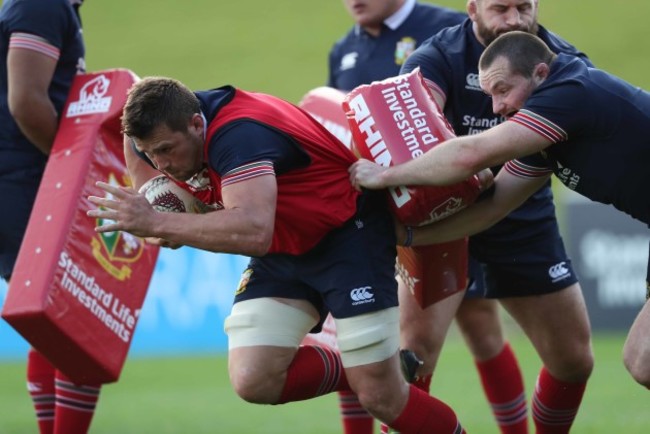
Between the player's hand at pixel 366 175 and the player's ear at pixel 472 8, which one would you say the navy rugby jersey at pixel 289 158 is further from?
the player's ear at pixel 472 8

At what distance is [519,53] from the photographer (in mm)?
4812

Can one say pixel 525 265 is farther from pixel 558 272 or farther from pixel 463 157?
pixel 463 157

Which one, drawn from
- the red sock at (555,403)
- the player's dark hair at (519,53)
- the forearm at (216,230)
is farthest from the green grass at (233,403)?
the forearm at (216,230)

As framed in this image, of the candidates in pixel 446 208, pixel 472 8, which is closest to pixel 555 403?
pixel 446 208

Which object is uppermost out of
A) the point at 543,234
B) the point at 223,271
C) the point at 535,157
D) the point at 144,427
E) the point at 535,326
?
the point at 535,157

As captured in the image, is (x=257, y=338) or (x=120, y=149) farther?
(x=120, y=149)

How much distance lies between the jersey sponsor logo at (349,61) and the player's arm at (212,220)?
9.05 ft

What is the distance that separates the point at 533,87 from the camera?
15.9 ft

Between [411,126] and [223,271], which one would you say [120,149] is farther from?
[223,271]

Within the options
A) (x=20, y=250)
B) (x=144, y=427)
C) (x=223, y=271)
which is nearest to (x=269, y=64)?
(x=223, y=271)

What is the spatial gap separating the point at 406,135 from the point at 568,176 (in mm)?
675

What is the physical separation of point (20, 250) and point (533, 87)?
265cm

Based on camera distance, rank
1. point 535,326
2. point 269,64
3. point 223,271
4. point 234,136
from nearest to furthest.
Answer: point 234,136
point 535,326
point 223,271
point 269,64

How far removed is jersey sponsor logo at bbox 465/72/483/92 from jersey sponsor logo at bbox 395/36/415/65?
1.42 metres
